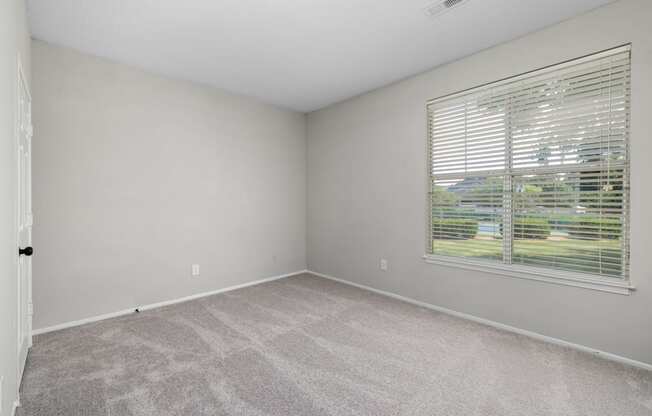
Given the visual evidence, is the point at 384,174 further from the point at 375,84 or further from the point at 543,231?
the point at 543,231

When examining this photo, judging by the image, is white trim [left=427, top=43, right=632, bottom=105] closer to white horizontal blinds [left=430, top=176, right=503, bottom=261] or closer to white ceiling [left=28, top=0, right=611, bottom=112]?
white ceiling [left=28, top=0, right=611, bottom=112]

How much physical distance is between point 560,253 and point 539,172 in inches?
27.9

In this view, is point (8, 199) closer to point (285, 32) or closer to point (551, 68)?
point (285, 32)

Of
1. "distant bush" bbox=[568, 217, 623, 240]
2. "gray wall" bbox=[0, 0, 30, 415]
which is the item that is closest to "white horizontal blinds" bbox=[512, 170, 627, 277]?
"distant bush" bbox=[568, 217, 623, 240]

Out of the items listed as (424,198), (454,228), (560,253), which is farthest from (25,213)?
(560,253)

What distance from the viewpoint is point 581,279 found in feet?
7.63

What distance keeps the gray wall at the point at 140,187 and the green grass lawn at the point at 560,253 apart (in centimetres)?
278

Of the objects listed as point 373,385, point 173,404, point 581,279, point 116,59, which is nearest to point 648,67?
point 581,279

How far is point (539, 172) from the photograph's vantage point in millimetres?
2553

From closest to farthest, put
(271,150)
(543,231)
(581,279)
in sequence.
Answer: (581,279) → (543,231) → (271,150)

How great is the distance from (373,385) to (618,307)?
1.93m

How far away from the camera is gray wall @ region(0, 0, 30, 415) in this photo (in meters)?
1.35

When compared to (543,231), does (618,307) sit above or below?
below

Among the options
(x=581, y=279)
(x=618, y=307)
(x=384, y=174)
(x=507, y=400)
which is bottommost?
(x=507, y=400)
